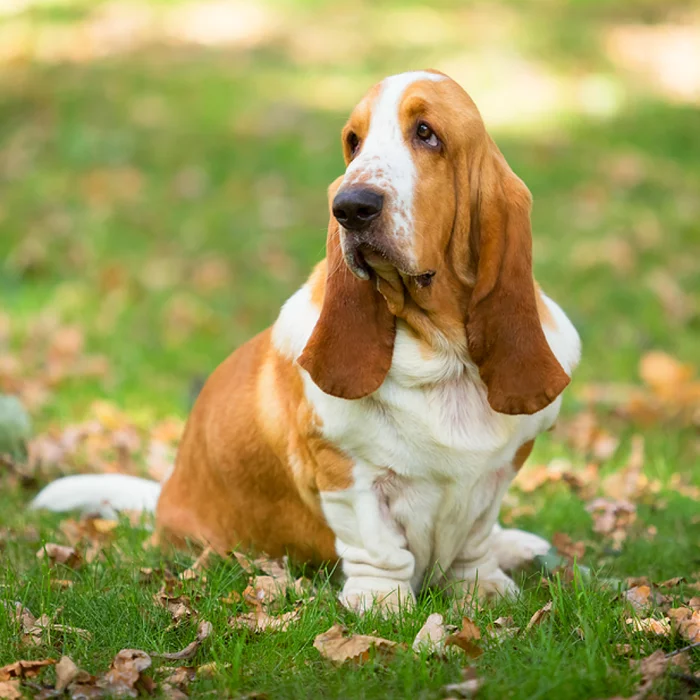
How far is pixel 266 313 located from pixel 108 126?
16.4 feet

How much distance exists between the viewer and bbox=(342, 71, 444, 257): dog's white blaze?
3377 millimetres

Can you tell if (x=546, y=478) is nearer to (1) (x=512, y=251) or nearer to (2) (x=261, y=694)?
(1) (x=512, y=251)

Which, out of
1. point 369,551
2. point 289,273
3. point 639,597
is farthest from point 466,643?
point 289,273

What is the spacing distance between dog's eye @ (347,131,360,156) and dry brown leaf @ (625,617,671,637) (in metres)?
1.70

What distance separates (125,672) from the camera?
320cm

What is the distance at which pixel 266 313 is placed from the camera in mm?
8719

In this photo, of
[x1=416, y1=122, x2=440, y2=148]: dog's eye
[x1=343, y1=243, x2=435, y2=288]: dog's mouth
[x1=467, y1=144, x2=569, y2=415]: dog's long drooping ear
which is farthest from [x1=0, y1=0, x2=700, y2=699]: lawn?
[x1=416, y1=122, x2=440, y2=148]: dog's eye

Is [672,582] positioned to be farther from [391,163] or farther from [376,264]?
[391,163]

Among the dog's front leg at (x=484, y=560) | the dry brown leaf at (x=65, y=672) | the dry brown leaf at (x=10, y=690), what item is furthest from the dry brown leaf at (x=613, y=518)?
the dry brown leaf at (x=10, y=690)

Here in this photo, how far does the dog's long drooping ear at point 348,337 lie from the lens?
11.9 feet

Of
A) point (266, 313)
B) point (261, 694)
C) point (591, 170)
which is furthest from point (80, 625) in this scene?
point (591, 170)

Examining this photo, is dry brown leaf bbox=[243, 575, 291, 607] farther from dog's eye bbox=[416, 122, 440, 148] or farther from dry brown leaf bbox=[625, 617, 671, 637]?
dog's eye bbox=[416, 122, 440, 148]

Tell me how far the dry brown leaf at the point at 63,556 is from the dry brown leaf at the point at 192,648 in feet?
2.97

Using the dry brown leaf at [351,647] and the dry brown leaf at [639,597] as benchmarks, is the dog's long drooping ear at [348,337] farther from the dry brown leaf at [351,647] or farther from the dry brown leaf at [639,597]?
the dry brown leaf at [639,597]
